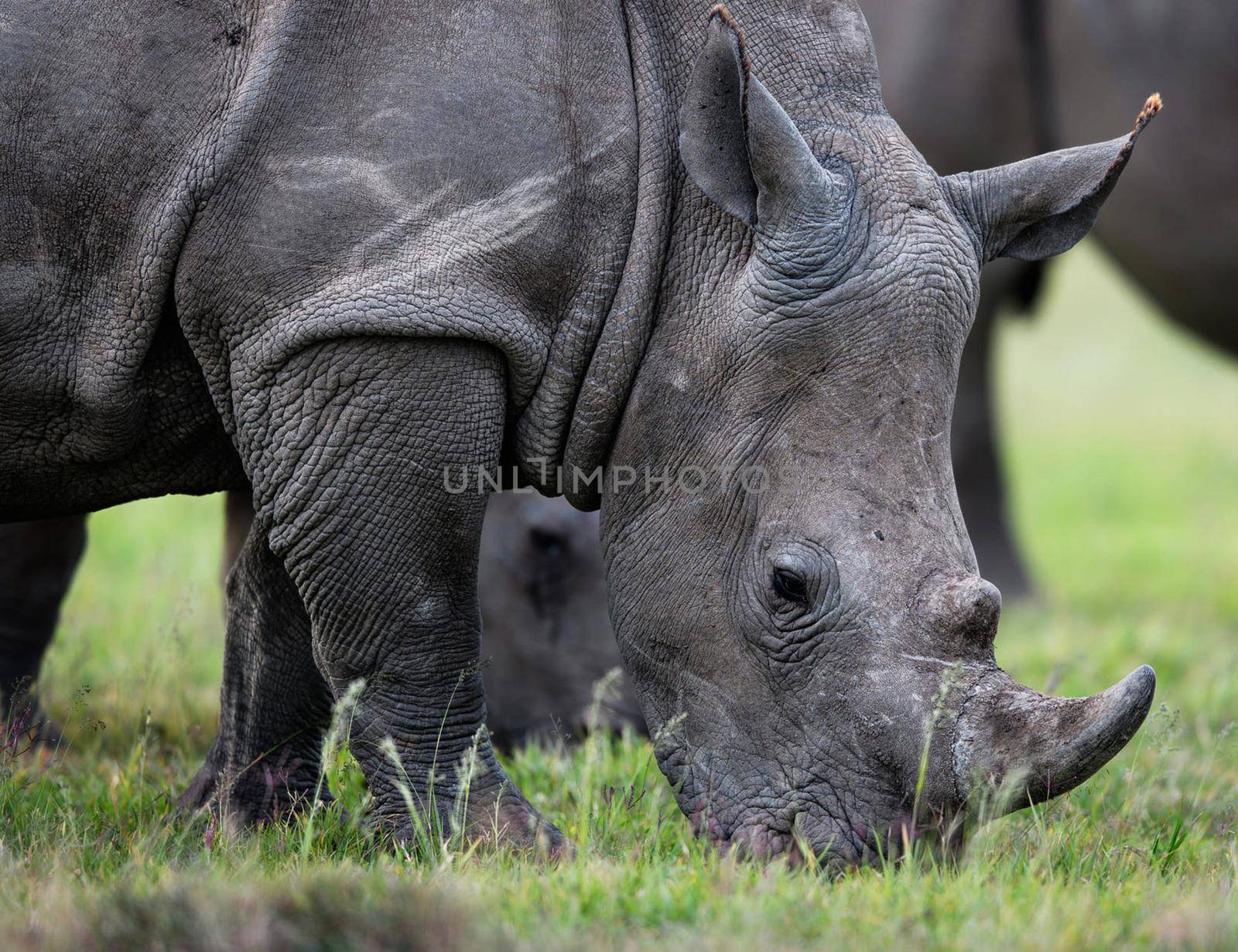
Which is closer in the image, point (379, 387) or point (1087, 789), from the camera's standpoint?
point (379, 387)

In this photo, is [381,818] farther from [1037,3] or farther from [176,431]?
[1037,3]

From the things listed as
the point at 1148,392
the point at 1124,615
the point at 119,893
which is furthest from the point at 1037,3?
the point at 1148,392

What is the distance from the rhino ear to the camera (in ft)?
11.8

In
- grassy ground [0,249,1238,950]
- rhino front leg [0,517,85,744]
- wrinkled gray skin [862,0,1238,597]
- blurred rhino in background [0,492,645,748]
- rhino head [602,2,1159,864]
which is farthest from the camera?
wrinkled gray skin [862,0,1238,597]

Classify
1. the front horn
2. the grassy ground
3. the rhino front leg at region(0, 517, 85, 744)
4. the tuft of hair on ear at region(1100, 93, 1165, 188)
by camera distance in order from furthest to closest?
Answer: 1. the rhino front leg at region(0, 517, 85, 744)
2. the tuft of hair on ear at region(1100, 93, 1165, 188)
3. the front horn
4. the grassy ground

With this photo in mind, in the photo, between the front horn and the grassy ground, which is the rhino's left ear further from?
the grassy ground

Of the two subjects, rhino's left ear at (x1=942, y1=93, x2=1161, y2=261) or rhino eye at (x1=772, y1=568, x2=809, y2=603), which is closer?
rhino eye at (x1=772, y1=568, x2=809, y2=603)

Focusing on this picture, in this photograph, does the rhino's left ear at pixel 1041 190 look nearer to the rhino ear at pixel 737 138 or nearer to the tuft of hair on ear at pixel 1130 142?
the tuft of hair on ear at pixel 1130 142

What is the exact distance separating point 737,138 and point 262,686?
6.62ft

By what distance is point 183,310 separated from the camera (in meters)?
3.75

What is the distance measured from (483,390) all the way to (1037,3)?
197 inches

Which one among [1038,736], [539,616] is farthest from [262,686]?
[1038,736]

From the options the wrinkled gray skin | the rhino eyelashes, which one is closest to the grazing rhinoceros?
the rhino eyelashes

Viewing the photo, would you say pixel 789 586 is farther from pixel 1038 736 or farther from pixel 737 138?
pixel 737 138
